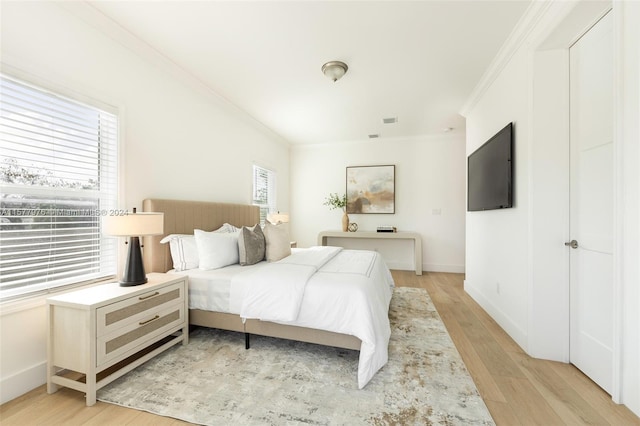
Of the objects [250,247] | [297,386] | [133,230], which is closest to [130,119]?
[133,230]

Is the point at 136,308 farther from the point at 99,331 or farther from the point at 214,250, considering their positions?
the point at 214,250

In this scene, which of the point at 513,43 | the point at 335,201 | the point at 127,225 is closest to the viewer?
the point at 127,225

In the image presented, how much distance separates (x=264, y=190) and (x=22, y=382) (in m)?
3.62

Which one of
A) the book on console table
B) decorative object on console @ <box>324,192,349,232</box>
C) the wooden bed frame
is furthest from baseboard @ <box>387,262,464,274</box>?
the wooden bed frame

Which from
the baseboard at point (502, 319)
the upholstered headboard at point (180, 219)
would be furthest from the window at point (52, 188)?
the baseboard at point (502, 319)

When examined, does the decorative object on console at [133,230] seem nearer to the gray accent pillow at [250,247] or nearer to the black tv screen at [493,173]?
the gray accent pillow at [250,247]

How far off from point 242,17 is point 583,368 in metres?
3.61

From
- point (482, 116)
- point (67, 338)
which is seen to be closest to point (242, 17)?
point (67, 338)

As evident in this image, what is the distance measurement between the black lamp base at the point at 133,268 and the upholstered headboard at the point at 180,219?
0.44 metres

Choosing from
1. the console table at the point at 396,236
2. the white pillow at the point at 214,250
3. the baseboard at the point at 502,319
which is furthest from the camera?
the console table at the point at 396,236

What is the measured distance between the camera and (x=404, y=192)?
5172mm

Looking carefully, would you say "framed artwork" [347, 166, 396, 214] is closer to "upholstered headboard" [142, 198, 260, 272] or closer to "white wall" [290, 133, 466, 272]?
"white wall" [290, 133, 466, 272]

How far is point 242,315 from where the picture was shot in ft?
6.66

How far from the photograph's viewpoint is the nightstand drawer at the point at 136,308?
1.55 meters
